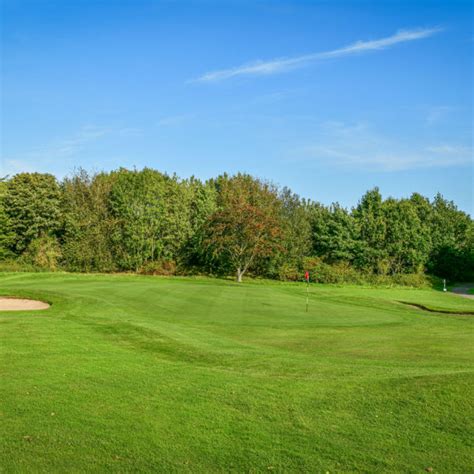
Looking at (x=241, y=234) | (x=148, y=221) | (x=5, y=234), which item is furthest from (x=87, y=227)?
(x=241, y=234)

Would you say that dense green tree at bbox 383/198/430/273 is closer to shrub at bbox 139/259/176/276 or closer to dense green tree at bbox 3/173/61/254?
shrub at bbox 139/259/176/276

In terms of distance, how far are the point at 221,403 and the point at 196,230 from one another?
160ft

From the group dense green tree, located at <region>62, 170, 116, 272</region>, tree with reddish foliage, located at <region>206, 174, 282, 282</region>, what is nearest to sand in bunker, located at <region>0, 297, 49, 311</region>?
tree with reddish foliage, located at <region>206, 174, 282, 282</region>

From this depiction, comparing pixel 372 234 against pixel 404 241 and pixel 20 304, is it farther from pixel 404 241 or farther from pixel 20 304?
pixel 20 304

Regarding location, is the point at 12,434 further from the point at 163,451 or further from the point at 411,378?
the point at 411,378

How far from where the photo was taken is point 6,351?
35.3 ft

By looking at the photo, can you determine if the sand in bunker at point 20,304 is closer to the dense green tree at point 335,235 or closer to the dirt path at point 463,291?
the dirt path at point 463,291

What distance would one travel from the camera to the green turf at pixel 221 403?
19.2ft

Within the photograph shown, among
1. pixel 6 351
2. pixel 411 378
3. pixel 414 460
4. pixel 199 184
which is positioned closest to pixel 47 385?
pixel 6 351

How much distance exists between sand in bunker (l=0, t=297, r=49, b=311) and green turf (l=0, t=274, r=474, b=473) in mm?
6689

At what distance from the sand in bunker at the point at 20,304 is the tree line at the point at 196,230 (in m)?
28.1

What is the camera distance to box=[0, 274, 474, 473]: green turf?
585 cm

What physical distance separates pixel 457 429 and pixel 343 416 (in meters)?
1.57

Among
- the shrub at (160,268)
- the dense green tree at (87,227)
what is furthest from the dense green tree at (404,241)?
the dense green tree at (87,227)
